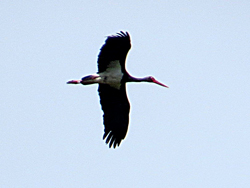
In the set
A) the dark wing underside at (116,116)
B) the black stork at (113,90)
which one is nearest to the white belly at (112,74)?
the black stork at (113,90)

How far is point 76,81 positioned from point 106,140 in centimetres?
196

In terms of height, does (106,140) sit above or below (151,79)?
below

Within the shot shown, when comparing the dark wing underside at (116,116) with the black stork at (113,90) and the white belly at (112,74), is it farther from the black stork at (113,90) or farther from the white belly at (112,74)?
the white belly at (112,74)

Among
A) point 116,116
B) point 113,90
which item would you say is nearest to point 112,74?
point 113,90

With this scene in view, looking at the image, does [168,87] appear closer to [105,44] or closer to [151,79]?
[151,79]

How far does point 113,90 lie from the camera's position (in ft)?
69.5

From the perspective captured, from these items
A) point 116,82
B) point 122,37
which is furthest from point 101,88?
point 122,37

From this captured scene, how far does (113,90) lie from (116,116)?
766 millimetres

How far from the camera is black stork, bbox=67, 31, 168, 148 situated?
67.3 feet

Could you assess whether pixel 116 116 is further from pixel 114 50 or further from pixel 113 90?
pixel 114 50

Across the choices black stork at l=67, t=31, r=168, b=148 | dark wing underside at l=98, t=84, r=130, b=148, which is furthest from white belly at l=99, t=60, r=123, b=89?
dark wing underside at l=98, t=84, r=130, b=148

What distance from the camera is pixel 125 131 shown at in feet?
69.9

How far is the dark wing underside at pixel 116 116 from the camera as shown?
21.2m

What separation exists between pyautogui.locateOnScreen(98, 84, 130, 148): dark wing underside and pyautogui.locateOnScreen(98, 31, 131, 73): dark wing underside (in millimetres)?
856
